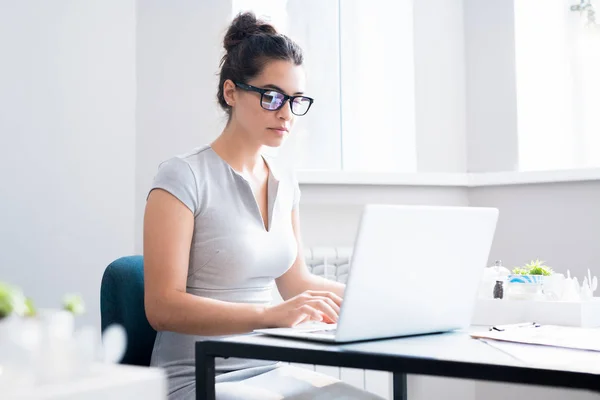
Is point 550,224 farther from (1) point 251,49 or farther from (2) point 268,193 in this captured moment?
(1) point 251,49

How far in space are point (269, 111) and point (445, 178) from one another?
1309mm

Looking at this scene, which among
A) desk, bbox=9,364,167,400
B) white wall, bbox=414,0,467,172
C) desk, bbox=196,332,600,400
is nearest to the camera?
desk, bbox=9,364,167,400

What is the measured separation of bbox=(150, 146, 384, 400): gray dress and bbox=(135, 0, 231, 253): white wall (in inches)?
26.4

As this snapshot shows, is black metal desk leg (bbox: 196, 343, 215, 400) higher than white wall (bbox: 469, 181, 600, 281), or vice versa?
white wall (bbox: 469, 181, 600, 281)

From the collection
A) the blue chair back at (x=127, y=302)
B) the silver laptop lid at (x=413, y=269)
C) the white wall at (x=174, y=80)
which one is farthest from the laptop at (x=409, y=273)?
the white wall at (x=174, y=80)

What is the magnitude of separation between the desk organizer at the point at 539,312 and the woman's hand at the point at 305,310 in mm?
471

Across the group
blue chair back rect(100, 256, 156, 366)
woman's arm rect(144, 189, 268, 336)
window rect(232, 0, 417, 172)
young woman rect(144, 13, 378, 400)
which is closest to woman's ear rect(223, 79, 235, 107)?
young woman rect(144, 13, 378, 400)

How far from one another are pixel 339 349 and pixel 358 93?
2022mm

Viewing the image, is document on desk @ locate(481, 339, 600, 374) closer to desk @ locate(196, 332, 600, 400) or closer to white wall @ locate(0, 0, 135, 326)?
desk @ locate(196, 332, 600, 400)

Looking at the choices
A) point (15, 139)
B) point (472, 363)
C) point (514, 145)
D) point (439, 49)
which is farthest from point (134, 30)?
point (472, 363)

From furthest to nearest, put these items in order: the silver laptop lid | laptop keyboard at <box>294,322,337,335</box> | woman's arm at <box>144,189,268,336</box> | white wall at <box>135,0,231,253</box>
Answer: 1. white wall at <box>135,0,231,253</box>
2. woman's arm at <box>144,189,268,336</box>
3. laptop keyboard at <box>294,322,337,335</box>
4. the silver laptop lid

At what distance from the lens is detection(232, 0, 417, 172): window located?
9.73 ft

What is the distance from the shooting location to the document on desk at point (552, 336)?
1237mm

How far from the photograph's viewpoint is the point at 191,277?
1778 millimetres
